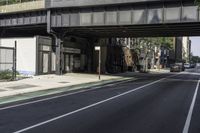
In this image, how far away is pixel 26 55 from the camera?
45125mm

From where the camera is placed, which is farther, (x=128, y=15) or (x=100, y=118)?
(x=128, y=15)

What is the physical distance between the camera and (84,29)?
157 feet

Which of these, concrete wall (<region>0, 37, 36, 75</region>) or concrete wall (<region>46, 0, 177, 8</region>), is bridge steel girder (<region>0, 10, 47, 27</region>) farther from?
concrete wall (<region>0, 37, 36, 75</region>)

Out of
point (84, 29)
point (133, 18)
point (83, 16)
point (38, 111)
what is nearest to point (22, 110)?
point (38, 111)

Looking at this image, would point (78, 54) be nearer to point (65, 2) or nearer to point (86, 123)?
point (65, 2)

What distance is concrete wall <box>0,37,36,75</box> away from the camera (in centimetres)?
4447

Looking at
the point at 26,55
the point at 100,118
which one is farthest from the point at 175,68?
the point at 100,118

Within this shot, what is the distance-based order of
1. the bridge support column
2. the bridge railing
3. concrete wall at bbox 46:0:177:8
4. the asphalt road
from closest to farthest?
1. the asphalt road
2. concrete wall at bbox 46:0:177:8
3. the bridge support column
4. the bridge railing

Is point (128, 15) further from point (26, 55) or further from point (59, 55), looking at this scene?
point (26, 55)

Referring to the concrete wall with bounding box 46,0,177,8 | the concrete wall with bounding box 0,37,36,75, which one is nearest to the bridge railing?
the concrete wall with bounding box 46,0,177,8

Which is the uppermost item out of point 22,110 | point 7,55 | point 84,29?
point 84,29

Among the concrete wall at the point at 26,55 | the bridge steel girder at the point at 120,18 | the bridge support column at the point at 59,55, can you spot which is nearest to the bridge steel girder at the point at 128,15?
the bridge steel girder at the point at 120,18

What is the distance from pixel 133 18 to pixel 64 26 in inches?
340

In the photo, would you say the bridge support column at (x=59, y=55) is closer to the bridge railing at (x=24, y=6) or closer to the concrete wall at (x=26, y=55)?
the concrete wall at (x=26, y=55)
